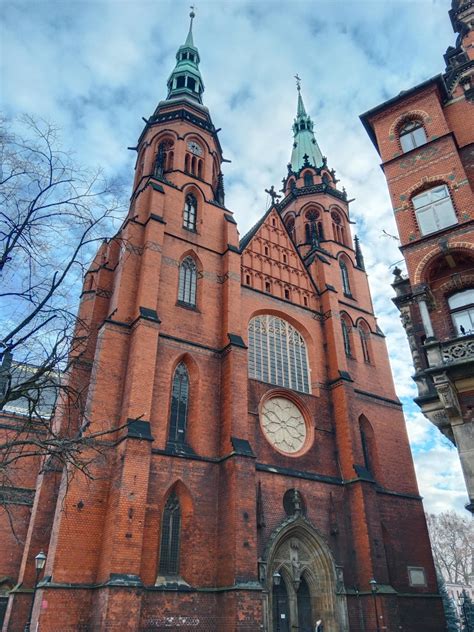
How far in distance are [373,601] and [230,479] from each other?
7.05 meters

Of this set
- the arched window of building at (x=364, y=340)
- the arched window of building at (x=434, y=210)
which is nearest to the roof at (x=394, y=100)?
the arched window of building at (x=434, y=210)

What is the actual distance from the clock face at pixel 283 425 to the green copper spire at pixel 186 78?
70.9 feet

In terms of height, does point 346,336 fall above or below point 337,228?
below

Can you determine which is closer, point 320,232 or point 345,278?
point 345,278

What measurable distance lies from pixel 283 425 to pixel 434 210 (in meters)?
10.8

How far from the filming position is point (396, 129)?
1794cm

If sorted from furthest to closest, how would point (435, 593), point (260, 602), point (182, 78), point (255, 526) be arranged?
point (182, 78)
point (435, 593)
point (255, 526)
point (260, 602)

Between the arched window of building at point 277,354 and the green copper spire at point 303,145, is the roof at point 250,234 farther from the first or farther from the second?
the green copper spire at point 303,145

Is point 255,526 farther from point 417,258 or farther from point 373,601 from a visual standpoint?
point 417,258

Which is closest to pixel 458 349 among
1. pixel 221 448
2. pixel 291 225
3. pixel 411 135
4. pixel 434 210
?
pixel 434 210

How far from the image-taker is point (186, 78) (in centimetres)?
3388

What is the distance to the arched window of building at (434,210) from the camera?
48.3 feet

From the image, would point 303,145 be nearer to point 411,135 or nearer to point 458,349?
point 411,135

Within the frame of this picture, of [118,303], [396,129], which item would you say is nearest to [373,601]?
[118,303]
